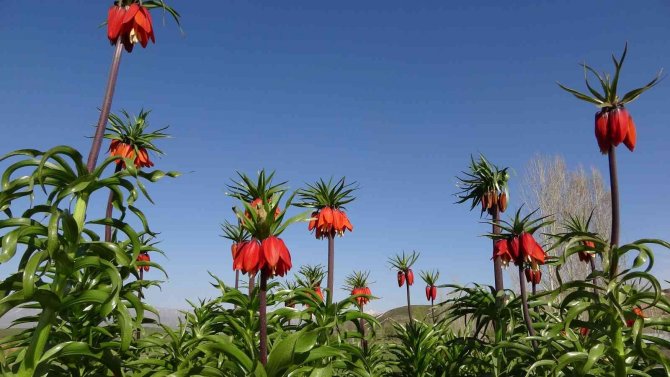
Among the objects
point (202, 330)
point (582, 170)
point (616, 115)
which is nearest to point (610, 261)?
point (616, 115)

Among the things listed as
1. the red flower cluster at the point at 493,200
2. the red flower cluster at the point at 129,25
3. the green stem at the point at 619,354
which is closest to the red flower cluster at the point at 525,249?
the green stem at the point at 619,354

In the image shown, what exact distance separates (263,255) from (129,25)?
205 cm

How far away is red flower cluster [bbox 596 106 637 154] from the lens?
332cm

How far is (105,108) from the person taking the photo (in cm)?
307

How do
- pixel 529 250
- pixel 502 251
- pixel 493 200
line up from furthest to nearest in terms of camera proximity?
pixel 493 200 < pixel 502 251 < pixel 529 250

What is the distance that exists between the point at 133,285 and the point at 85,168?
3.13ft

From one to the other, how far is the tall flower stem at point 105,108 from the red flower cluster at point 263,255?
42.8 inches

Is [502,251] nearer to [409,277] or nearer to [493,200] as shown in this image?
A: [493,200]

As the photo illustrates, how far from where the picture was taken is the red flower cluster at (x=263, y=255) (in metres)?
3.09

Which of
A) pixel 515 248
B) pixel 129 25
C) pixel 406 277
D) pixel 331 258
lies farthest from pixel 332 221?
pixel 406 277

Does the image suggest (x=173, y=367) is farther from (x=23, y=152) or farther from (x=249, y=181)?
(x=23, y=152)

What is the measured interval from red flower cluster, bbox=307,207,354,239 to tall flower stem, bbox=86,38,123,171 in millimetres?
3707

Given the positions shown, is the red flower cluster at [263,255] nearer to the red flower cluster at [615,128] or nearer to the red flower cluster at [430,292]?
the red flower cluster at [615,128]

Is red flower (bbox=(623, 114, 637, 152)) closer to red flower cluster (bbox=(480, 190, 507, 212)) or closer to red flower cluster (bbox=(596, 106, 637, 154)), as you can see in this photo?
red flower cluster (bbox=(596, 106, 637, 154))
